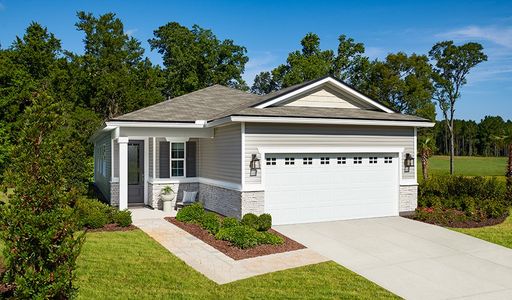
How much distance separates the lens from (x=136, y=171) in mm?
19031

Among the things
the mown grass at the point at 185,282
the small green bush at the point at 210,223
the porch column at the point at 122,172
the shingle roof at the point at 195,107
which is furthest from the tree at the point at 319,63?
the mown grass at the point at 185,282

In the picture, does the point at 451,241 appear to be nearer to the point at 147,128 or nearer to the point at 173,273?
the point at 173,273

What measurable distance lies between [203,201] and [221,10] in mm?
15425

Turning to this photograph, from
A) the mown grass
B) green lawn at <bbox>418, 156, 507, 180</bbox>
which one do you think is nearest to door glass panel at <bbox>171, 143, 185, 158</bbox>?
the mown grass

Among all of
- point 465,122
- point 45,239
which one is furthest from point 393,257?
point 465,122

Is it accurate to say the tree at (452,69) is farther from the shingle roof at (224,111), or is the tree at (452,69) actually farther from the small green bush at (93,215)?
the small green bush at (93,215)

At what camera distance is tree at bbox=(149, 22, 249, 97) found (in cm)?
4262

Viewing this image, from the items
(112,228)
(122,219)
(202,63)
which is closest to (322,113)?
(122,219)

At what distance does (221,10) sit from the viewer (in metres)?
27.8

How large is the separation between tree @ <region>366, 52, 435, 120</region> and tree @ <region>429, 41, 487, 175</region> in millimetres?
2993

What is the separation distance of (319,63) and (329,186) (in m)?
28.1

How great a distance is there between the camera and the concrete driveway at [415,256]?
7809 millimetres

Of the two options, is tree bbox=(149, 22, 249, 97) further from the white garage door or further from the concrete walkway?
the concrete walkway

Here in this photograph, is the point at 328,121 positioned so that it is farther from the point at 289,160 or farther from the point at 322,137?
the point at 289,160
